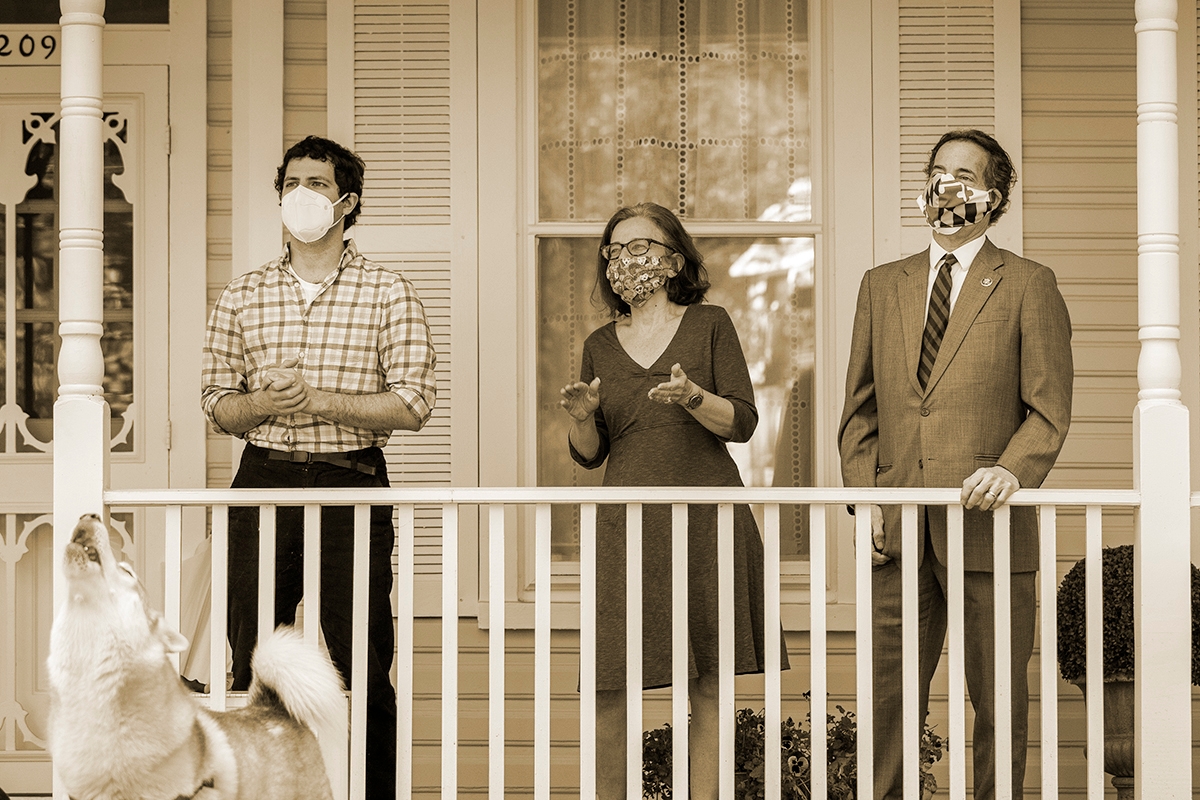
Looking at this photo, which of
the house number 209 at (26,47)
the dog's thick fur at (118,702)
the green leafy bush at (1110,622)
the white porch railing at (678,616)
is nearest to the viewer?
the dog's thick fur at (118,702)

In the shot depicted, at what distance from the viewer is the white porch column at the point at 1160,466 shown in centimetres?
321

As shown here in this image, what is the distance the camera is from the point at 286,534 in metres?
3.44

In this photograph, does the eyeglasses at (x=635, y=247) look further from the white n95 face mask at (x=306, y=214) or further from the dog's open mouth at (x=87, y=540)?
the dog's open mouth at (x=87, y=540)

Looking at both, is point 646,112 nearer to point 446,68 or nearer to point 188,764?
point 446,68

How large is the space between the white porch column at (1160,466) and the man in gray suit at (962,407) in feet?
0.74

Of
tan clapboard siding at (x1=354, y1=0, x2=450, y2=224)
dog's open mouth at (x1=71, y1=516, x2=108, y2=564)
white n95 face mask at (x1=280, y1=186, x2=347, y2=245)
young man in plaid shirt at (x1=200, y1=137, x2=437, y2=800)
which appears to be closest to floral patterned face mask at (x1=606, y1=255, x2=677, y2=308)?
young man in plaid shirt at (x1=200, y1=137, x2=437, y2=800)

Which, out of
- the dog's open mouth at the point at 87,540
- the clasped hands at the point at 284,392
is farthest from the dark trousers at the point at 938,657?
the dog's open mouth at the point at 87,540

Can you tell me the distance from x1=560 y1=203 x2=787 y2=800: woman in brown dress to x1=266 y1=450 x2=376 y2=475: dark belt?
573mm

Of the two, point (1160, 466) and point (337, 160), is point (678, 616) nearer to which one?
point (1160, 466)

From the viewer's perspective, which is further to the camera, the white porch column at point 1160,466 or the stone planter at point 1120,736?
the stone planter at point 1120,736

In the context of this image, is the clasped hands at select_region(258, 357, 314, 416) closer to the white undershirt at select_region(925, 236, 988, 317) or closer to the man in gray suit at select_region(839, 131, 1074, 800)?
the man in gray suit at select_region(839, 131, 1074, 800)

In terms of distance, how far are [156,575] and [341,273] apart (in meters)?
1.59

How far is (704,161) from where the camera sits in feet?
Result: 15.2

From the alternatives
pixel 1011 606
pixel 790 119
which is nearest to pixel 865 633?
pixel 1011 606
